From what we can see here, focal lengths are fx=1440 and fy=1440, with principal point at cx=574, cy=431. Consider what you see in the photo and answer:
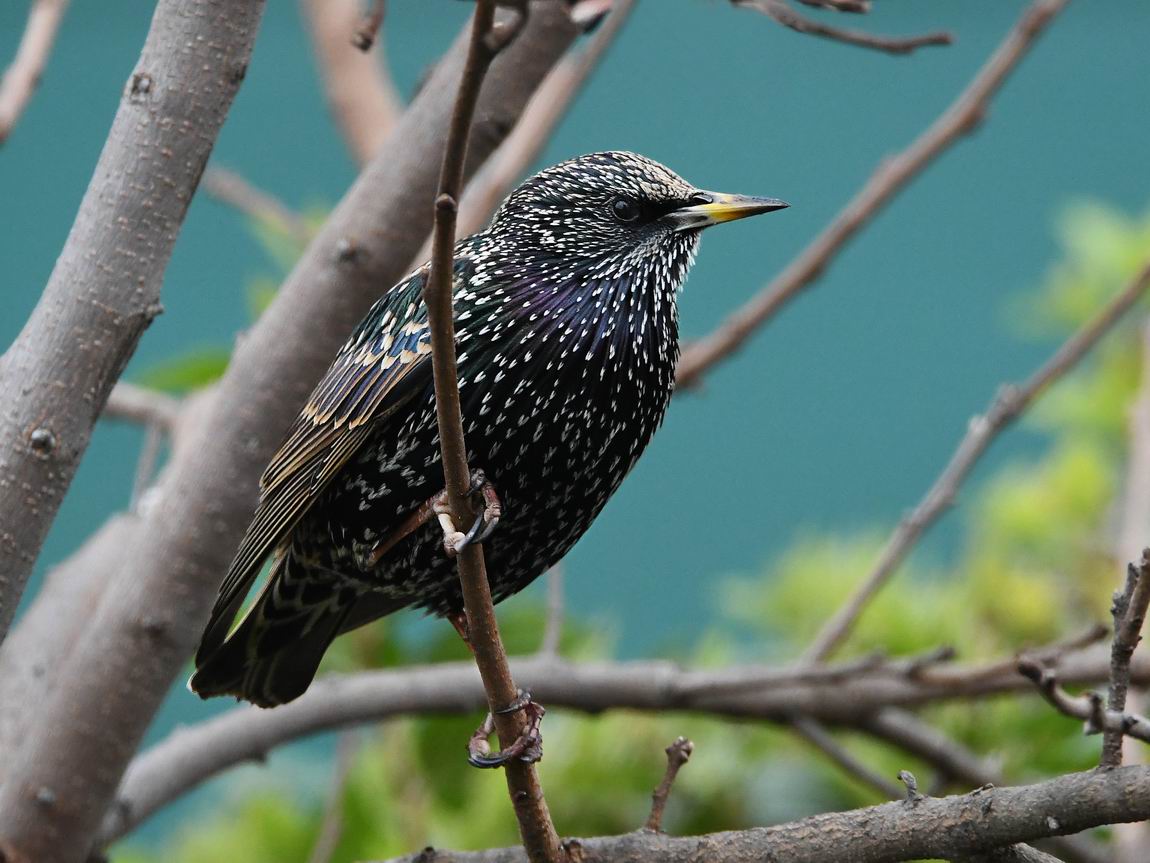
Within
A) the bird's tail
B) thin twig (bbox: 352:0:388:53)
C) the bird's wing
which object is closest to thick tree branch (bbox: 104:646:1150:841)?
the bird's tail

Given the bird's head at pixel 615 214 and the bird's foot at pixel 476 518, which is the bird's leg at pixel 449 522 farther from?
the bird's head at pixel 615 214

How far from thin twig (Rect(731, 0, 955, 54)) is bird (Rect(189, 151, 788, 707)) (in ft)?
0.94

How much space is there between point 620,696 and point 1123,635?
160cm

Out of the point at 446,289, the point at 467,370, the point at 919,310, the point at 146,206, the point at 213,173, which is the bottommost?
the point at 446,289

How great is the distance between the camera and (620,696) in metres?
3.06

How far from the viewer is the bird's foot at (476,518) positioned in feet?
5.87

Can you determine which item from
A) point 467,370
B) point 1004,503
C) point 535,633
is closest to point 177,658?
point 467,370

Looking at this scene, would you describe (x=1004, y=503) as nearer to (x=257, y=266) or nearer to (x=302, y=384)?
(x=302, y=384)

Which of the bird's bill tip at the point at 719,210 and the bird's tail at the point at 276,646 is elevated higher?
the bird's bill tip at the point at 719,210

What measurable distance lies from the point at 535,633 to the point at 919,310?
283 cm

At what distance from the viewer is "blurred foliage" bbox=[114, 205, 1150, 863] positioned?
11.2 ft

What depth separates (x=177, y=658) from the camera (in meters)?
2.52

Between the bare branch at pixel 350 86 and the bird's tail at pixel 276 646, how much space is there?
227 centimetres

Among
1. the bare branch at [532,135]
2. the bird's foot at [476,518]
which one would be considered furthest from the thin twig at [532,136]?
the bird's foot at [476,518]
